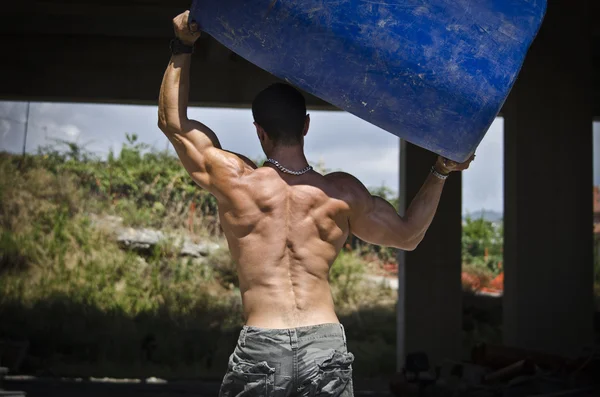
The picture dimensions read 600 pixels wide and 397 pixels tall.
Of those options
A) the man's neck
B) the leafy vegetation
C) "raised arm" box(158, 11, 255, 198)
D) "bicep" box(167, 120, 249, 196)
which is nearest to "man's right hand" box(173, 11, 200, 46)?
"raised arm" box(158, 11, 255, 198)

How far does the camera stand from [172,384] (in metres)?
12.0

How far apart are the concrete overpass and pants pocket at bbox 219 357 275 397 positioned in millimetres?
6610

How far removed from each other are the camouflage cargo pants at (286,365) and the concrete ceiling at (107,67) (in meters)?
9.21

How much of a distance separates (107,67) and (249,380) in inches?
391

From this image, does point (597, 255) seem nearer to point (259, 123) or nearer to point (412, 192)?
point (412, 192)

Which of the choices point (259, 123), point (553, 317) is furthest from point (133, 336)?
point (259, 123)

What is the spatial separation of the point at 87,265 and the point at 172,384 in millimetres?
7628

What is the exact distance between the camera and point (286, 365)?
9.46 ft

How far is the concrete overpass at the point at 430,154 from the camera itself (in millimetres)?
8961

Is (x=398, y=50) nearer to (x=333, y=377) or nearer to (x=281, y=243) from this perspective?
(x=281, y=243)

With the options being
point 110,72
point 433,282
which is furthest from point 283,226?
point 110,72

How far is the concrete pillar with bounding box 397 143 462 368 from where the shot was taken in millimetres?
11617

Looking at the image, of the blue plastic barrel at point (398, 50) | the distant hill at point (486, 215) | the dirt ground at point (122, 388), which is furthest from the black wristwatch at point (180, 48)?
the distant hill at point (486, 215)

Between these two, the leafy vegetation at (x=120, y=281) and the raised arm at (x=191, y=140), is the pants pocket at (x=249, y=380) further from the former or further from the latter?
the leafy vegetation at (x=120, y=281)
